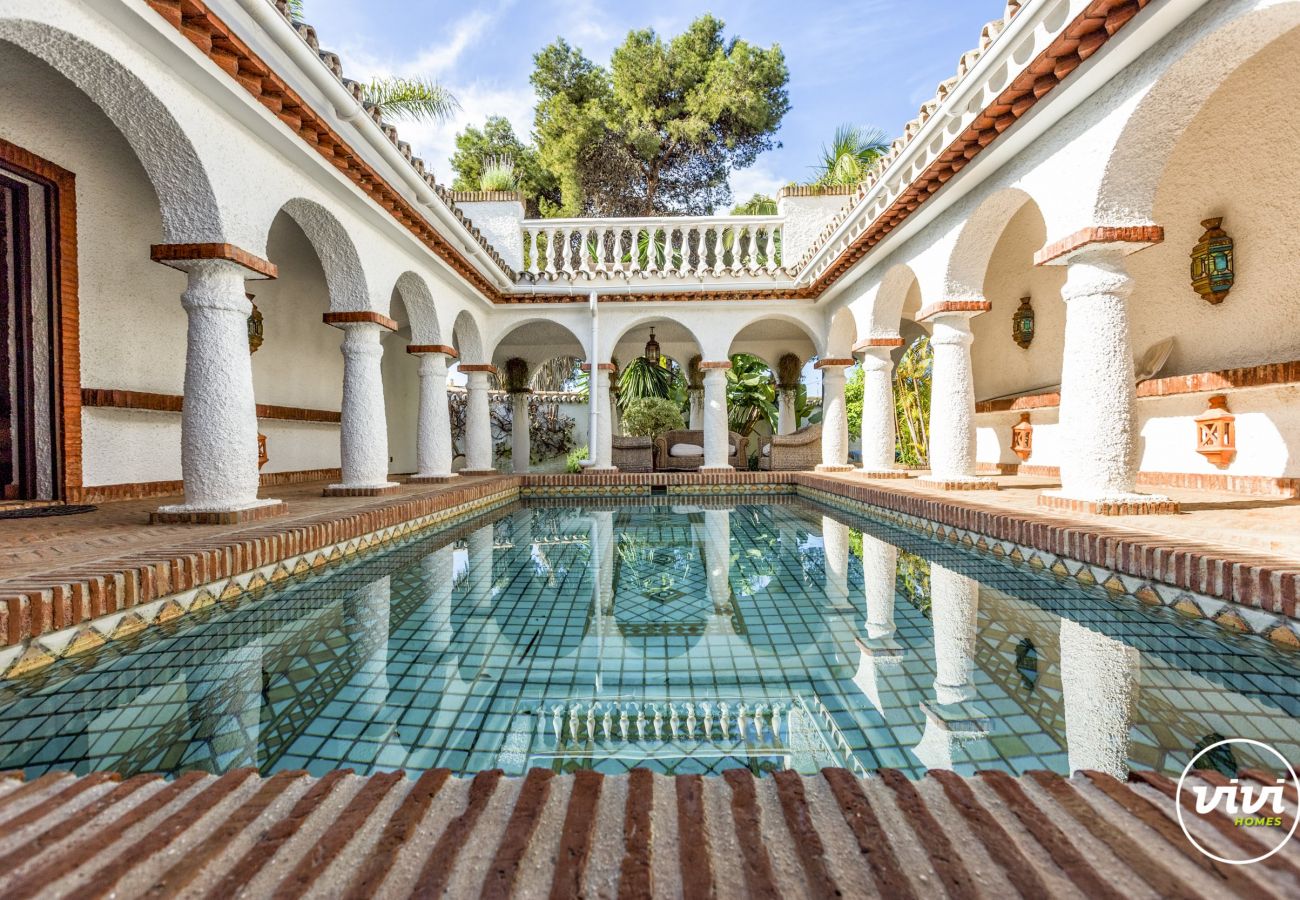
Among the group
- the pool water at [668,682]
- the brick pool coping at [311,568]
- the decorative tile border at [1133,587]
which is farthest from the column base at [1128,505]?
the pool water at [668,682]

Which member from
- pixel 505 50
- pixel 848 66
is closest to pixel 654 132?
pixel 505 50

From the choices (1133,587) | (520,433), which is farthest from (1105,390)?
(520,433)

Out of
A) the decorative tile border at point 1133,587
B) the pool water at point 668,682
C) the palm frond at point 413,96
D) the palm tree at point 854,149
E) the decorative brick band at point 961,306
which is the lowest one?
the pool water at point 668,682

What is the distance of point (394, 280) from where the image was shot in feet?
23.6

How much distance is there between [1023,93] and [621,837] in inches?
212

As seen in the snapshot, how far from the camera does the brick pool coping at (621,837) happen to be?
3.06 ft

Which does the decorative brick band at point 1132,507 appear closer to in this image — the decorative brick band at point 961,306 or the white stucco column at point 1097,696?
the white stucco column at point 1097,696

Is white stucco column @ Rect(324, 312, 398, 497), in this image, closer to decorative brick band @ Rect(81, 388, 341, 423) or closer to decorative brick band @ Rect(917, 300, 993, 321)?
decorative brick band @ Rect(81, 388, 341, 423)

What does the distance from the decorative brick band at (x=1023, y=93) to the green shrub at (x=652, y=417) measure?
22.4ft

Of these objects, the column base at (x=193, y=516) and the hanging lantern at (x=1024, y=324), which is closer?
the column base at (x=193, y=516)

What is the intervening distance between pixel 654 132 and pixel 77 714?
1884 centimetres

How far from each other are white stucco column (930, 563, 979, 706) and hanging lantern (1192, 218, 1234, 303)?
14.2 feet

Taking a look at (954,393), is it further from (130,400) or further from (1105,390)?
(130,400)

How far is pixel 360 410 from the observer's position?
663cm
